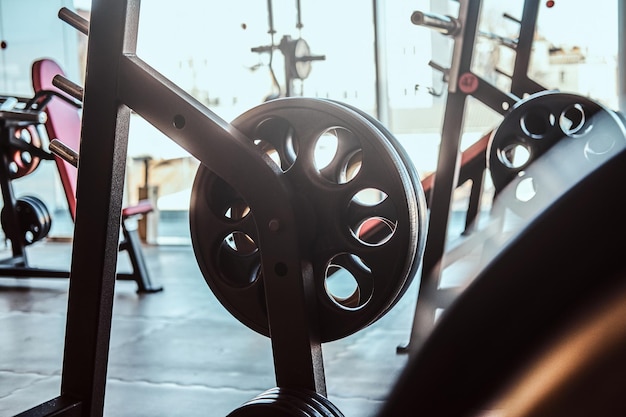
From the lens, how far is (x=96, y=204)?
3.81ft

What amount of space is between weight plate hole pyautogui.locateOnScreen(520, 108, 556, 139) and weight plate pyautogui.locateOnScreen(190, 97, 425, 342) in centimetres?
114

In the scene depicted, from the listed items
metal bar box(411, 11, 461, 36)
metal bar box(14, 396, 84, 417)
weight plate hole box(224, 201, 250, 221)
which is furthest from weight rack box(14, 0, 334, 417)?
metal bar box(411, 11, 461, 36)

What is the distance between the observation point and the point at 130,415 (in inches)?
72.0

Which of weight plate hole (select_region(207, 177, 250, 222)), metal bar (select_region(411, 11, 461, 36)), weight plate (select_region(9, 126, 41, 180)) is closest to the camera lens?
weight plate hole (select_region(207, 177, 250, 222))

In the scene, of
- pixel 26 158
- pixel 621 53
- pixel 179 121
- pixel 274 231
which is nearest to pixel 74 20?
pixel 179 121

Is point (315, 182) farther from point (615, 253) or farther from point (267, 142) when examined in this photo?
point (615, 253)

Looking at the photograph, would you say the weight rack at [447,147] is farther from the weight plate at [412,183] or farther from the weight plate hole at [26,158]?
the weight plate hole at [26,158]

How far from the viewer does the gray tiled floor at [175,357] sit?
76.8 inches

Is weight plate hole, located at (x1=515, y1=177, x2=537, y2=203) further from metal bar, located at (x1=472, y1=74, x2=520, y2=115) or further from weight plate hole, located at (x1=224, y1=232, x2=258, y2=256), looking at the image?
weight plate hole, located at (x1=224, y1=232, x2=258, y2=256)

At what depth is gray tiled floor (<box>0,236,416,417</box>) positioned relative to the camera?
1.95 m

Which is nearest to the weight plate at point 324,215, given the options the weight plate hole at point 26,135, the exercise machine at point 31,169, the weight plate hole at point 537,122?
the weight plate hole at point 537,122

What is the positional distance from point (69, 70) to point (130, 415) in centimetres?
408

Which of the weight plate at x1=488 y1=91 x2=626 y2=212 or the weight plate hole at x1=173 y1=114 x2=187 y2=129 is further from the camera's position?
the weight plate at x1=488 y1=91 x2=626 y2=212

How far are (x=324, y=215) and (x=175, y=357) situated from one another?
1.46 m
